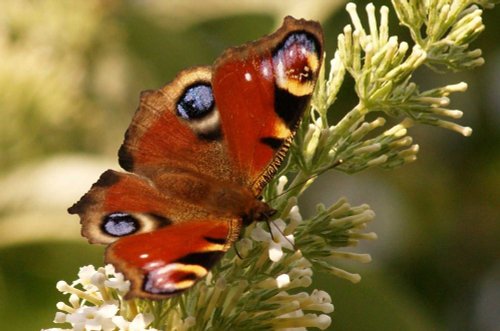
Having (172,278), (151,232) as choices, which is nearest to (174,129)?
(151,232)

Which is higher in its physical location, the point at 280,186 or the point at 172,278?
the point at 280,186

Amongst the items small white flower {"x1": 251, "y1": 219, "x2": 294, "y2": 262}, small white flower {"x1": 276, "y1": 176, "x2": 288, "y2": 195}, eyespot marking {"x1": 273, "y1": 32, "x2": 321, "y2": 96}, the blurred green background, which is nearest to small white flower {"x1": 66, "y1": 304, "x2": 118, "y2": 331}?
small white flower {"x1": 251, "y1": 219, "x2": 294, "y2": 262}

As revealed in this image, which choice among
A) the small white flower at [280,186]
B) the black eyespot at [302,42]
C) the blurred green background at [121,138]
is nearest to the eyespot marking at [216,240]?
the small white flower at [280,186]

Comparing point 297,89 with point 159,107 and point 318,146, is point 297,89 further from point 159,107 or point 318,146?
point 159,107

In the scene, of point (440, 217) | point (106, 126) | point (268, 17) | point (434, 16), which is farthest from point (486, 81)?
point (434, 16)

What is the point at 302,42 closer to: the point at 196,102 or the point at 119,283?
the point at 196,102

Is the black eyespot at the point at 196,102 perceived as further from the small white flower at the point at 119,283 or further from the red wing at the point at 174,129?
the small white flower at the point at 119,283
